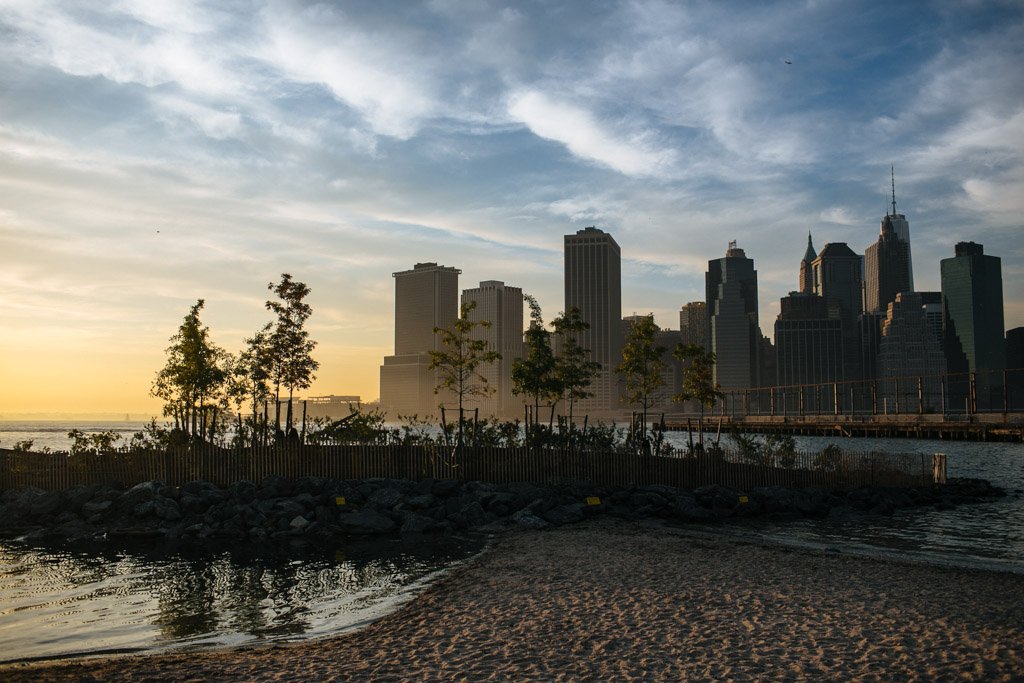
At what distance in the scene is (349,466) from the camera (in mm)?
27578

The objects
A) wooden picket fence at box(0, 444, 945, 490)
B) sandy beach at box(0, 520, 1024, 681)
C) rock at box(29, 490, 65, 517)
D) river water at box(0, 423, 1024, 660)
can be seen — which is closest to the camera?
sandy beach at box(0, 520, 1024, 681)

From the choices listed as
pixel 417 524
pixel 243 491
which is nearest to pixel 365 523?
pixel 417 524

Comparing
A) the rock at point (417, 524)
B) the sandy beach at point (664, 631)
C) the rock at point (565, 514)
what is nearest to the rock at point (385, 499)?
the rock at point (417, 524)

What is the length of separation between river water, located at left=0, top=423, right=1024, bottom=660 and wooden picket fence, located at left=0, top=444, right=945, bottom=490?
461cm

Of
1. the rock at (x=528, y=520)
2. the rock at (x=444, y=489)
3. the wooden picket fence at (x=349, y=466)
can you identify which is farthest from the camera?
the wooden picket fence at (x=349, y=466)

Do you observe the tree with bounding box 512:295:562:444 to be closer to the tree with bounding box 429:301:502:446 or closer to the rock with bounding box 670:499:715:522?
the tree with bounding box 429:301:502:446

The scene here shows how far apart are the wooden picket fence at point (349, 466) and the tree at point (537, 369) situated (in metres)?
10.4

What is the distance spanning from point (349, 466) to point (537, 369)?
1310 centimetres

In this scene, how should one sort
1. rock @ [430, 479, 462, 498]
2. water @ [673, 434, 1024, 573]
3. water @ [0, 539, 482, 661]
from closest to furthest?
water @ [0, 539, 482, 661] → water @ [673, 434, 1024, 573] → rock @ [430, 479, 462, 498]

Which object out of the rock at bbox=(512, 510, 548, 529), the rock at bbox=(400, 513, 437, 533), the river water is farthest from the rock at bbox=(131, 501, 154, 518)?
the rock at bbox=(512, 510, 548, 529)

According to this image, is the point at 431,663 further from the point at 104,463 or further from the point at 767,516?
the point at 104,463

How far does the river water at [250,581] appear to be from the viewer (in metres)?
12.2

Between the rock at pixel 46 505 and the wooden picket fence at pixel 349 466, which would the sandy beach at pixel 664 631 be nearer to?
the wooden picket fence at pixel 349 466

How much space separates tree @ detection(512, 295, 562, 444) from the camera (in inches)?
1506
